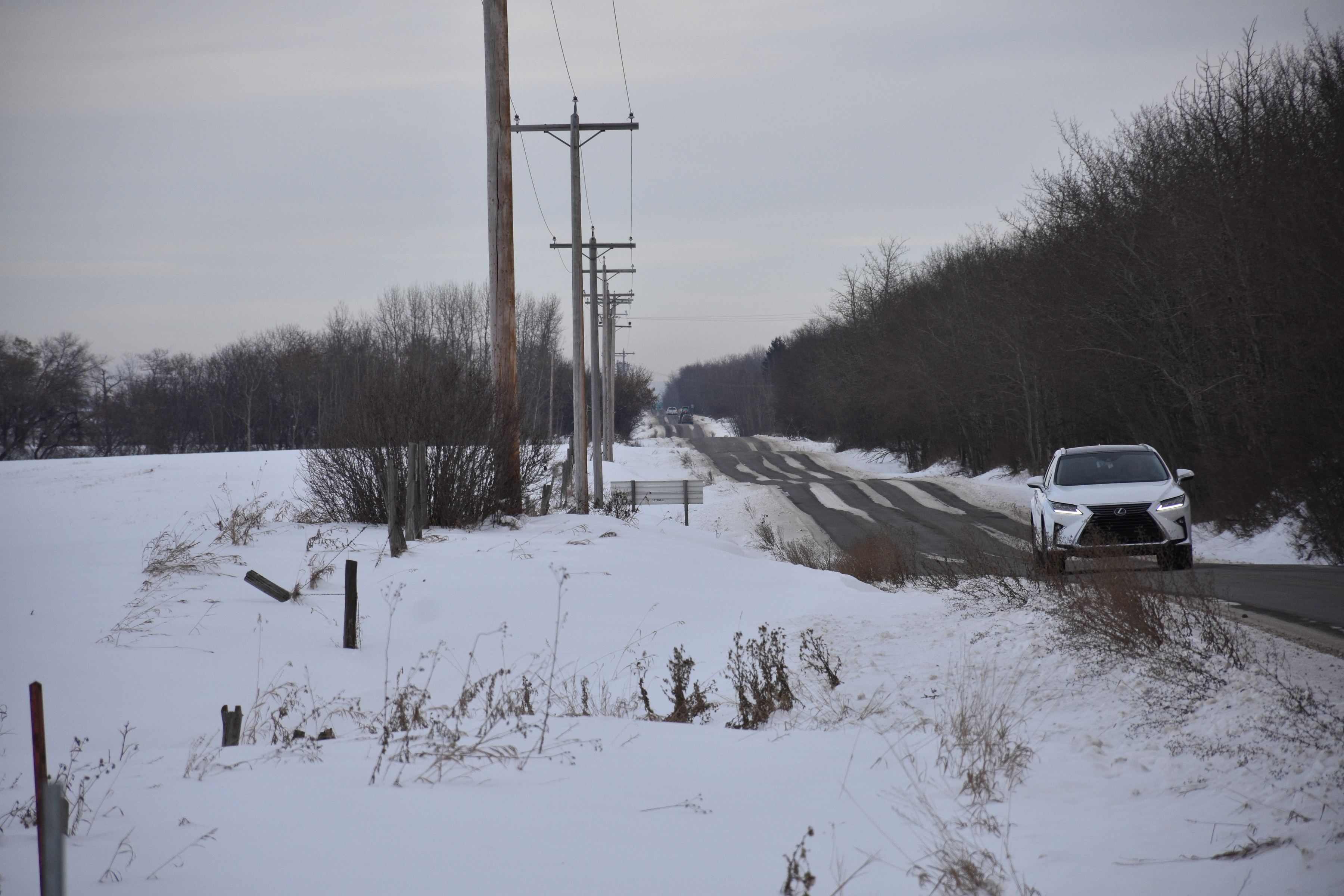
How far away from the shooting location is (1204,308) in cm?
2145

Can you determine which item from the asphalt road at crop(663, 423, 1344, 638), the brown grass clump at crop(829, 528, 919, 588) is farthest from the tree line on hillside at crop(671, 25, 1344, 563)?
the brown grass clump at crop(829, 528, 919, 588)

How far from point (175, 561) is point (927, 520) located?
22843 millimetres

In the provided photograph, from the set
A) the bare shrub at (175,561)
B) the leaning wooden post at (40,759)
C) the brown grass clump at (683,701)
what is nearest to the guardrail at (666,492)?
the bare shrub at (175,561)

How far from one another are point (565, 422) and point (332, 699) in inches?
3364

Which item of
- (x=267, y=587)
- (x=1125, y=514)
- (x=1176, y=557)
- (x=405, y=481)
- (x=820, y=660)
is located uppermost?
(x=405, y=481)

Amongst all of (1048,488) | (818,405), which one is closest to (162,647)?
(1048,488)

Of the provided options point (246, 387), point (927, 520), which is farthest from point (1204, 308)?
point (246, 387)

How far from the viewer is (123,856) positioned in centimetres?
338

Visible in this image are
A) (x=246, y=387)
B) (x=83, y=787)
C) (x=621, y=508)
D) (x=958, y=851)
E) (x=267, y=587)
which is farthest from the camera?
(x=246, y=387)

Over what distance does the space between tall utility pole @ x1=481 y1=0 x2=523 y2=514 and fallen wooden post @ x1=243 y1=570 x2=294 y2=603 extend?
638 cm

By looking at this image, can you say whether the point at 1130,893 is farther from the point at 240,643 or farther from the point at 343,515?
the point at 343,515

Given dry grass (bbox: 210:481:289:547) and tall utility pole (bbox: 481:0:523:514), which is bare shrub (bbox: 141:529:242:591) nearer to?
dry grass (bbox: 210:481:289:547)

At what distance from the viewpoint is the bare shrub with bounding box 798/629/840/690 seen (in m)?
7.02

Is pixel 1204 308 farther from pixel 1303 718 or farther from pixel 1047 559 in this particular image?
pixel 1303 718
